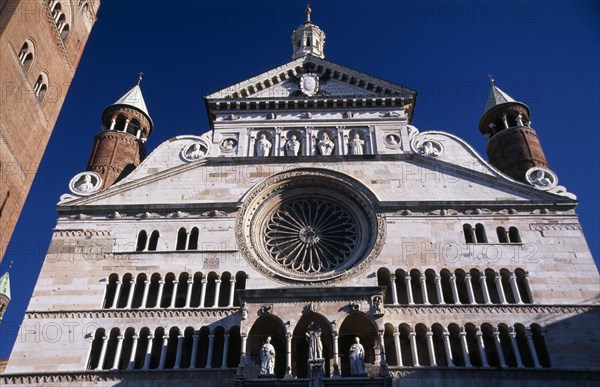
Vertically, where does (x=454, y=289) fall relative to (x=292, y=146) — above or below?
below

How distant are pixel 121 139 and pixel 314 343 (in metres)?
15.2

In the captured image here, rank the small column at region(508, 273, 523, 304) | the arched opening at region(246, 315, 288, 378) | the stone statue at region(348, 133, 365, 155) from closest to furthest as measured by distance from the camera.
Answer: the arched opening at region(246, 315, 288, 378), the small column at region(508, 273, 523, 304), the stone statue at region(348, 133, 365, 155)

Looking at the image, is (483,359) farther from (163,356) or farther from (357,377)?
(163,356)

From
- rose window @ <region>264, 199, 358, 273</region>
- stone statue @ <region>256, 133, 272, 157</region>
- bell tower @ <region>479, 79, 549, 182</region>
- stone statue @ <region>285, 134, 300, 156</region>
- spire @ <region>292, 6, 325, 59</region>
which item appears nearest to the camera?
rose window @ <region>264, 199, 358, 273</region>

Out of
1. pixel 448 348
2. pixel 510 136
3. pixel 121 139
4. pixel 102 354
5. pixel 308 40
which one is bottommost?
pixel 102 354

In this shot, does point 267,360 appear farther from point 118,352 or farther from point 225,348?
point 118,352

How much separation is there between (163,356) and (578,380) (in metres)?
13.2

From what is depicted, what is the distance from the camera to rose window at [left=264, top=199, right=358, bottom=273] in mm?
23234

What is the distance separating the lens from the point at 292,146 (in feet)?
86.6

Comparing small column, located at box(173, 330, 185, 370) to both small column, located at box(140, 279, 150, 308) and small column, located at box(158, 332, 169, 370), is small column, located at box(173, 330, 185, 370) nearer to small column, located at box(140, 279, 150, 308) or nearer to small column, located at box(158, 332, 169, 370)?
small column, located at box(158, 332, 169, 370)

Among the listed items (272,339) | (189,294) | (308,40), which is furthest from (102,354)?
(308,40)

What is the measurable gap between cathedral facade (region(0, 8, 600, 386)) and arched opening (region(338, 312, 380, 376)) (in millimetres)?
70

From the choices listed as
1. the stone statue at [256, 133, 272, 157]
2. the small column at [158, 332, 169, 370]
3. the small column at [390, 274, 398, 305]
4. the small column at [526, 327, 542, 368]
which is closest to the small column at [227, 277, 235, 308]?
the small column at [158, 332, 169, 370]

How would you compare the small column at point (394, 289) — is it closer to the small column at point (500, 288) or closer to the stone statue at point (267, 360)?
the small column at point (500, 288)
